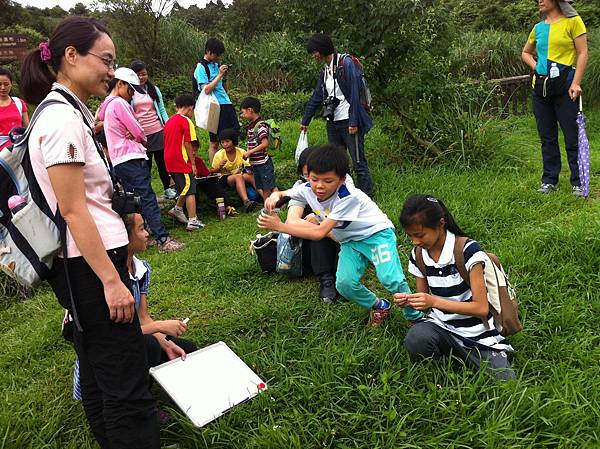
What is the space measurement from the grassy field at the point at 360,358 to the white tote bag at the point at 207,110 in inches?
88.7

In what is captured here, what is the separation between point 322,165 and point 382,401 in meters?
1.21

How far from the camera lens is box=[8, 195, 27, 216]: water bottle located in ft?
5.21

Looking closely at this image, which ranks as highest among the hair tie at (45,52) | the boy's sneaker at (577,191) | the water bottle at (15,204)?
the hair tie at (45,52)

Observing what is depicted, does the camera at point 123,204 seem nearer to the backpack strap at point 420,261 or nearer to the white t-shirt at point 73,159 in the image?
the white t-shirt at point 73,159

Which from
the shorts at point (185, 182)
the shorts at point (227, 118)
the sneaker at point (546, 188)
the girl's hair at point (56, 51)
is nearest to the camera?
the girl's hair at point (56, 51)

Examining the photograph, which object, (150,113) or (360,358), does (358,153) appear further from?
(360,358)

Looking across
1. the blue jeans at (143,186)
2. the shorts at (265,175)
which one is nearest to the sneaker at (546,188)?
the shorts at (265,175)

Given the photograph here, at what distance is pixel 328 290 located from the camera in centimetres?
325

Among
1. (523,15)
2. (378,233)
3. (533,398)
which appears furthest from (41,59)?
(523,15)

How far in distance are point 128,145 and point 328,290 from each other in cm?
237

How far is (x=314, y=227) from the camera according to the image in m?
2.61

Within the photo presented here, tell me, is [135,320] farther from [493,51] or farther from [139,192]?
[493,51]

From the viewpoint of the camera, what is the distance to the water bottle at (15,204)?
1587 millimetres

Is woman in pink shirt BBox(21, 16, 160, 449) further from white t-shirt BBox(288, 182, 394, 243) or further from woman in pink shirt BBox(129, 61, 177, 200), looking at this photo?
woman in pink shirt BBox(129, 61, 177, 200)
